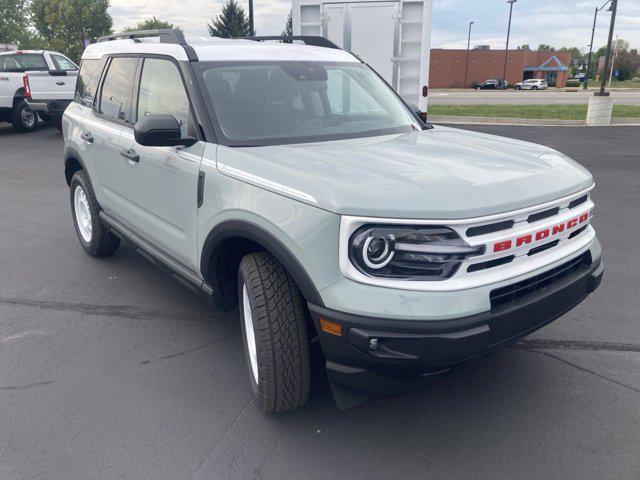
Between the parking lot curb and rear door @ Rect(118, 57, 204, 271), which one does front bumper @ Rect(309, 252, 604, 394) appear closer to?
rear door @ Rect(118, 57, 204, 271)

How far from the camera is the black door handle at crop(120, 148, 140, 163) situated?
13.2ft

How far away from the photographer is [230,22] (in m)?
54.6

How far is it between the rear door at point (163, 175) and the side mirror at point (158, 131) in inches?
5.8

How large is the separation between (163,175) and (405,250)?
188cm

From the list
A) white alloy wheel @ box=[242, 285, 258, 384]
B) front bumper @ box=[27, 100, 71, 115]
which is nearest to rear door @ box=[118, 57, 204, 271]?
white alloy wheel @ box=[242, 285, 258, 384]

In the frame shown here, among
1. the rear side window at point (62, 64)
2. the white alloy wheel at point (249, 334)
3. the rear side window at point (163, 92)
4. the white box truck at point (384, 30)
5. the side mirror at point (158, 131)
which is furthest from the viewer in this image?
the rear side window at point (62, 64)

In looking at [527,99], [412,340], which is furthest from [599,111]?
[527,99]

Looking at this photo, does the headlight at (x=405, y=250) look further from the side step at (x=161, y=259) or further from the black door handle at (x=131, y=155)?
the black door handle at (x=131, y=155)

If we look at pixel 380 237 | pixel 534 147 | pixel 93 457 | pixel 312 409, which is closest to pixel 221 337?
pixel 312 409

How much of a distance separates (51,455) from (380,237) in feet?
6.26

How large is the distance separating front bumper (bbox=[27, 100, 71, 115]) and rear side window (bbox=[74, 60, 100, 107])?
32.8 ft

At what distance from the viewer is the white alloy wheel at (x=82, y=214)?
18.5 feet

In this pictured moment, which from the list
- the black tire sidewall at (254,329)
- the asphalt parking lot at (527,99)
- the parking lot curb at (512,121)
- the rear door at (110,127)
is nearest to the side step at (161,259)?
the rear door at (110,127)

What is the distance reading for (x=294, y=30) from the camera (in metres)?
10.4
